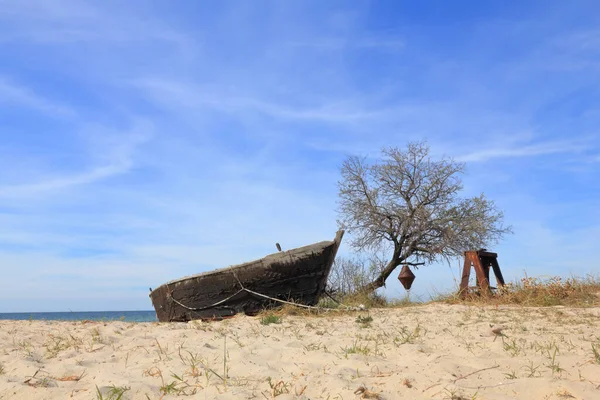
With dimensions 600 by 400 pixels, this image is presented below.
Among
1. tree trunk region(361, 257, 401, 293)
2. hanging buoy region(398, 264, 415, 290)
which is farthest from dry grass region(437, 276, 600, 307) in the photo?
tree trunk region(361, 257, 401, 293)

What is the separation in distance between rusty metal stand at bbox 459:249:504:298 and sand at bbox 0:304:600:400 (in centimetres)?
387

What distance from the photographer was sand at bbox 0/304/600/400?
134 inches

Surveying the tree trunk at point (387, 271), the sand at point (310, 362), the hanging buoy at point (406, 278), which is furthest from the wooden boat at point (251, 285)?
the tree trunk at point (387, 271)

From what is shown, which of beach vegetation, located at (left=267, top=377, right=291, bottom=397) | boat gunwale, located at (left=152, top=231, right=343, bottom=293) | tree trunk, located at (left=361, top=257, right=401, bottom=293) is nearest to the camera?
beach vegetation, located at (left=267, top=377, right=291, bottom=397)

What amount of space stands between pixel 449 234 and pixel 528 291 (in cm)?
951

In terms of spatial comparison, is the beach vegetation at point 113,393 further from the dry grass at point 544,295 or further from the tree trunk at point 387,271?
the tree trunk at point 387,271

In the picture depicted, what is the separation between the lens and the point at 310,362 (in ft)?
13.5

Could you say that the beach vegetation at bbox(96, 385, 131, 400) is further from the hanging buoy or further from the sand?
the hanging buoy

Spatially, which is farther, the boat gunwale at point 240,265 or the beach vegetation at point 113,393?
the boat gunwale at point 240,265

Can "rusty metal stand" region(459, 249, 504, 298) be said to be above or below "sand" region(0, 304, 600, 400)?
above

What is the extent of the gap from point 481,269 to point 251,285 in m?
5.15

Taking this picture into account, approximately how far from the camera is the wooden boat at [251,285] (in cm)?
835

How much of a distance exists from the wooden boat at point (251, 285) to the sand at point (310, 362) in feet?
6.70

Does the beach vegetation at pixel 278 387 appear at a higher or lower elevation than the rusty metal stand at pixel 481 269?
lower
